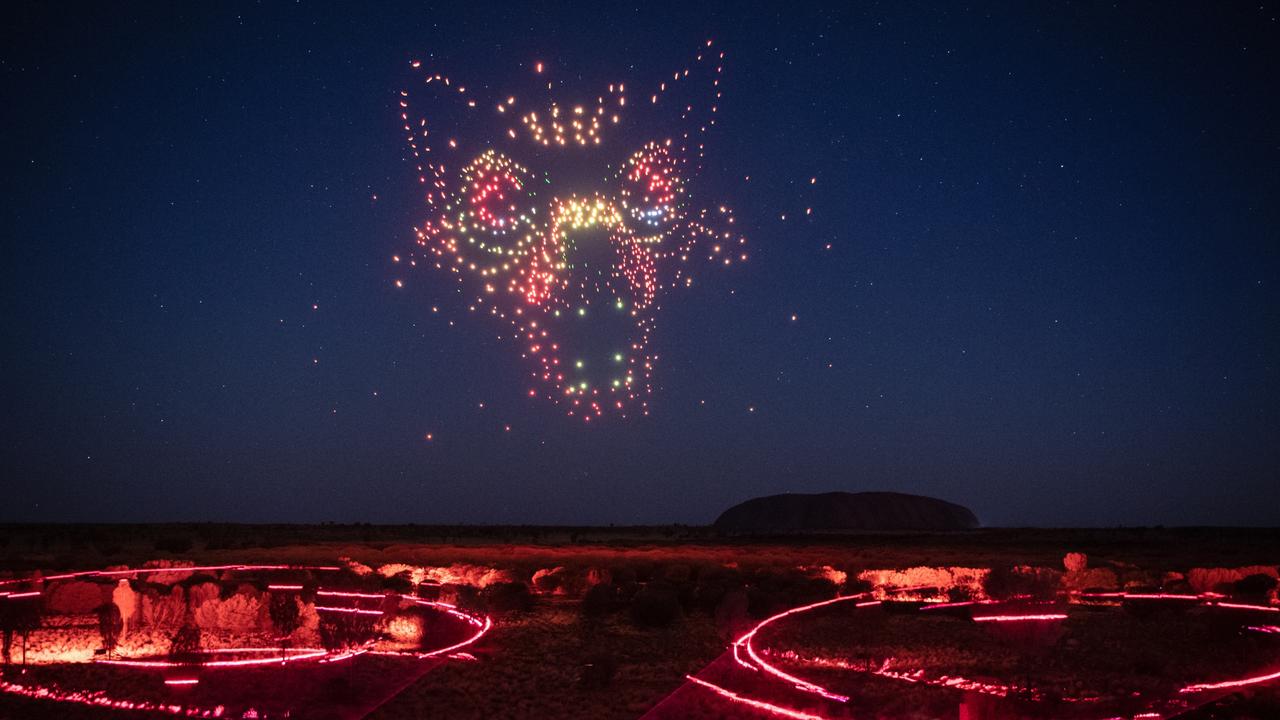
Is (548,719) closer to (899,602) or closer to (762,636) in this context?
(762,636)

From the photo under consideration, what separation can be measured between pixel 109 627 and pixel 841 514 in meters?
142

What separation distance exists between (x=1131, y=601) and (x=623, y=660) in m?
13.6

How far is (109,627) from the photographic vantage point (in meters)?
14.1

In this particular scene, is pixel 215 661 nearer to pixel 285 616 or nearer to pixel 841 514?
pixel 285 616

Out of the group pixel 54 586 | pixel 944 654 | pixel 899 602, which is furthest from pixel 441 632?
pixel 899 602

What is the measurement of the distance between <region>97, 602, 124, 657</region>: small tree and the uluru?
132m

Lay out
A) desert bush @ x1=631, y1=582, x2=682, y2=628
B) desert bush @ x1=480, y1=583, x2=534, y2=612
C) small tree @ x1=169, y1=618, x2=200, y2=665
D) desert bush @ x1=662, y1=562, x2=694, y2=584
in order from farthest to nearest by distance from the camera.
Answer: desert bush @ x1=662, y1=562, x2=694, y2=584
desert bush @ x1=480, y1=583, x2=534, y2=612
desert bush @ x1=631, y1=582, x2=682, y2=628
small tree @ x1=169, y1=618, x2=200, y2=665

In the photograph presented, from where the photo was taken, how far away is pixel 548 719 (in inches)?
443

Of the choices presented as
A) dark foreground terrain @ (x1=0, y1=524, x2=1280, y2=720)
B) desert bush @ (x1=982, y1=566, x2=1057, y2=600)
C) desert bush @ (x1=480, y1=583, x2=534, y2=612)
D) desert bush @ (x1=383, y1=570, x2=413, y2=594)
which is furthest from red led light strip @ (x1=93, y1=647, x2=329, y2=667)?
desert bush @ (x1=982, y1=566, x2=1057, y2=600)

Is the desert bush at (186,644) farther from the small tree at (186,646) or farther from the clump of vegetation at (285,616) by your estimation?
the clump of vegetation at (285,616)

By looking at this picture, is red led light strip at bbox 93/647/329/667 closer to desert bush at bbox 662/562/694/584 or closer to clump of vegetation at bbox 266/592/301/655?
clump of vegetation at bbox 266/592/301/655

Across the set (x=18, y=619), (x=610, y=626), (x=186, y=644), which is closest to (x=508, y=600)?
(x=610, y=626)

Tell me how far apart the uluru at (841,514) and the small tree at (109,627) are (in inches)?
5180

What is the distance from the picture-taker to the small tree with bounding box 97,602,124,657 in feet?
46.3
